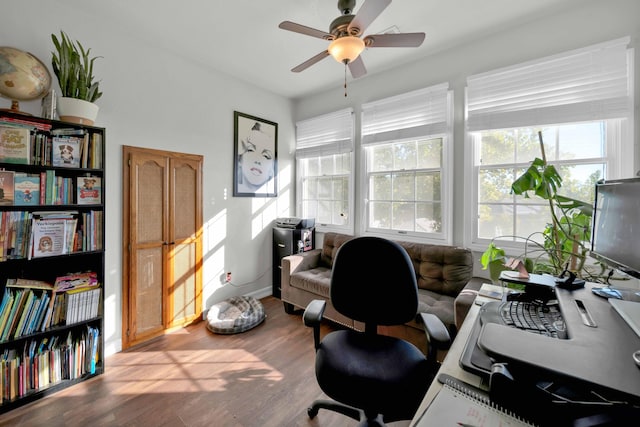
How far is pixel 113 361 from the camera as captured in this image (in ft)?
7.22

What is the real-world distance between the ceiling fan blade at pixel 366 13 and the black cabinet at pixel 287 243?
2308 millimetres

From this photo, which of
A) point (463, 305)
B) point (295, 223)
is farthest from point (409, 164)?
point (463, 305)

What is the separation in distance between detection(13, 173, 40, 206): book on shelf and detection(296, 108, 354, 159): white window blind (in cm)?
278

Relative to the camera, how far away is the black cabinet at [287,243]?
3.37 metres

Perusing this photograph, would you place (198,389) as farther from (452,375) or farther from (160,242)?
(452,375)

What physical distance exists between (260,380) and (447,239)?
2.14 metres

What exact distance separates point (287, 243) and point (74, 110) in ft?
7.71

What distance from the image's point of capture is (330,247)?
328 centimetres

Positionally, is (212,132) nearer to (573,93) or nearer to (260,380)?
(260,380)

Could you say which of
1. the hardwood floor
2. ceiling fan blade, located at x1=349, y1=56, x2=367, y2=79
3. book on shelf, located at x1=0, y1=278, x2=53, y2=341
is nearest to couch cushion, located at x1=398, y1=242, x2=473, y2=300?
the hardwood floor

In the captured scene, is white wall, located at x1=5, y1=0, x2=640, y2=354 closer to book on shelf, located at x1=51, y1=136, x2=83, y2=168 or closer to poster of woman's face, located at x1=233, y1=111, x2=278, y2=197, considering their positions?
poster of woman's face, located at x1=233, y1=111, x2=278, y2=197

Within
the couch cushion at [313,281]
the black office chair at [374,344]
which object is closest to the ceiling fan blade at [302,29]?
the black office chair at [374,344]

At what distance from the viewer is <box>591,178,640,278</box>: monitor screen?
926 millimetres

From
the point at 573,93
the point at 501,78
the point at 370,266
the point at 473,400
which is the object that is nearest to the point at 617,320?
the point at 473,400
